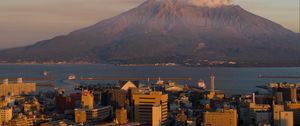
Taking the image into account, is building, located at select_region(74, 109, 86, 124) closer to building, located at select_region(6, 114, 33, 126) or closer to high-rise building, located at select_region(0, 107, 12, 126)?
building, located at select_region(6, 114, 33, 126)

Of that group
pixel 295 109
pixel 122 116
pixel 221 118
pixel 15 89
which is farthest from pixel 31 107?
pixel 15 89

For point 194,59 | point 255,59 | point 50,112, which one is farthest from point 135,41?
point 50,112

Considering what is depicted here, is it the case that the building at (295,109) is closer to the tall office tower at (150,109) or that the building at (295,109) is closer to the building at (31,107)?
the tall office tower at (150,109)

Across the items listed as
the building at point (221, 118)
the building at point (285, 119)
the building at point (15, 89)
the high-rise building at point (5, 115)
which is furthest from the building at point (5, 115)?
the building at point (15, 89)

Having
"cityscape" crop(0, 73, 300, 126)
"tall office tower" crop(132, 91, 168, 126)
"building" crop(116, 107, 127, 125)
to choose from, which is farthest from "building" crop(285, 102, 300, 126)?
"building" crop(116, 107, 127, 125)

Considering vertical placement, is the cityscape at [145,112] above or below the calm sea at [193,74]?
below

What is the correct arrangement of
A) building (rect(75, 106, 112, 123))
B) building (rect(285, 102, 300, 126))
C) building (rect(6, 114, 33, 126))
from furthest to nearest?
building (rect(285, 102, 300, 126)) → building (rect(75, 106, 112, 123)) → building (rect(6, 114, 33, 126))

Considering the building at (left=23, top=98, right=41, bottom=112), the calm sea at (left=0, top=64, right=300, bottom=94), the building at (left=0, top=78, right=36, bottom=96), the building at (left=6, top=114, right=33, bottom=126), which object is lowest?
the building at (left=6, top=114, right=33, bottom=126)
